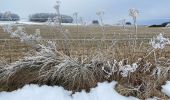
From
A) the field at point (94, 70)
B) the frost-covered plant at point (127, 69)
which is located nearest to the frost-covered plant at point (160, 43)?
the field at point (94, 70)

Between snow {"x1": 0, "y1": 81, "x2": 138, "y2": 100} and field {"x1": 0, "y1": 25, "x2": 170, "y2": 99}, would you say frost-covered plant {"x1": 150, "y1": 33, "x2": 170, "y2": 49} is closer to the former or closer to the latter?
field {"x1": 0, "y1": 25, "x2": 170, "y2": 99}

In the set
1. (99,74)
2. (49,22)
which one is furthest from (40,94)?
(49,22)

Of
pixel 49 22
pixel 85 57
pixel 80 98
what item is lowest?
pixel 80 98

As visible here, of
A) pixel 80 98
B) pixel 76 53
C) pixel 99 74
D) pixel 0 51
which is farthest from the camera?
pixel 0 51

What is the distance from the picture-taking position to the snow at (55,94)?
21.8 feet

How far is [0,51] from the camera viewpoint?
846 cm

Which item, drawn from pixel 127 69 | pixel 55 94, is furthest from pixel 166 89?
pixel 55 94

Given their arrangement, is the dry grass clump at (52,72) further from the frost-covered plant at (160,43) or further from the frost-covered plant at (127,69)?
the frost-covered plant at (160,43)

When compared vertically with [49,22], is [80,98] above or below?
below

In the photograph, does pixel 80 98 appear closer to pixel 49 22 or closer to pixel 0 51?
pixel 49 22

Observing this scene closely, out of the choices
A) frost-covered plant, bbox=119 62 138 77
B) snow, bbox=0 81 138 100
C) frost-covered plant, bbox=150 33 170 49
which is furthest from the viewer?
frost-covered plant, bbox=150 33 170 49

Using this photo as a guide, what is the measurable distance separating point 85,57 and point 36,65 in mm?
708

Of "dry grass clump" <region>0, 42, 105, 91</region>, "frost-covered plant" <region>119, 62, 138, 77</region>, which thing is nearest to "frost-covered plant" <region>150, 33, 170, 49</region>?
"frost-covered plant" <region>119, 62, 138, 77</region>

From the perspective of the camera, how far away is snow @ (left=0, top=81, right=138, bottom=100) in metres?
6.64
